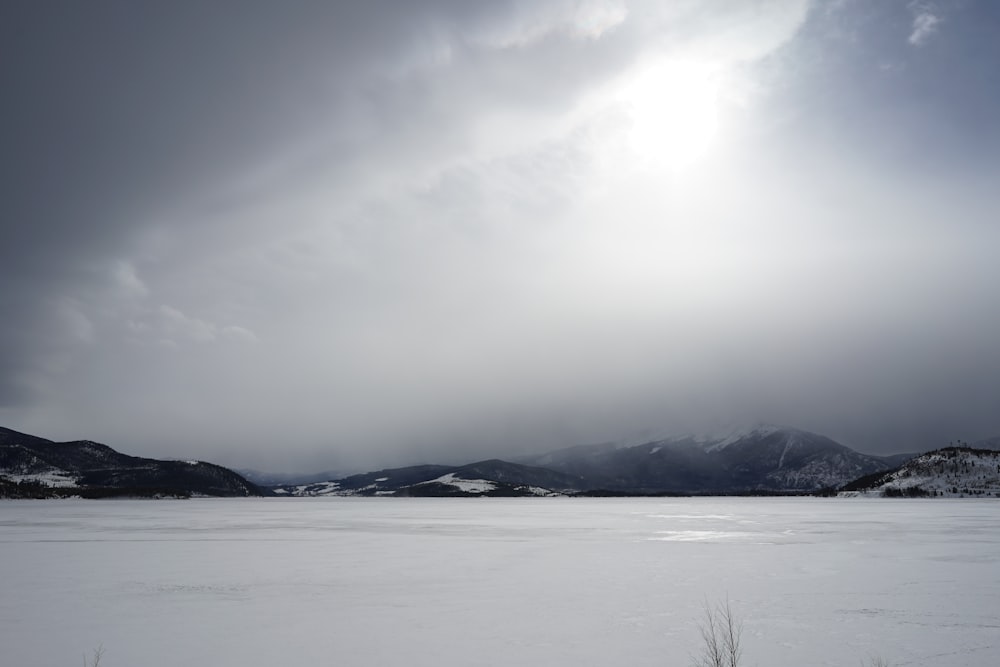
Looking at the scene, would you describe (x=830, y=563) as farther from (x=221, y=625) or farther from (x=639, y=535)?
(x=221, y=625)

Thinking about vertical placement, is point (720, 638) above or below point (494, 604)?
above

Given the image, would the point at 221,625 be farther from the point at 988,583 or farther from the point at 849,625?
the point at 988,583

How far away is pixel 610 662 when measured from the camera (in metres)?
15.6

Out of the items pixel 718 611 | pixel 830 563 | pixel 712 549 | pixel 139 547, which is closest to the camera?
pixel 718 611

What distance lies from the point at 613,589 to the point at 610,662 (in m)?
11.1

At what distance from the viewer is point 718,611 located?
21.5 m

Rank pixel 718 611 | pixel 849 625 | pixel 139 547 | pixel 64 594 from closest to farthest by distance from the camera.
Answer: pixel 849 625 < pixel 718 611 < pixel 64 594 < pixel 139 547

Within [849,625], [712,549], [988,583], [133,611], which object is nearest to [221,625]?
[133,611]

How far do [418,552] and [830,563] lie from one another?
954 inches

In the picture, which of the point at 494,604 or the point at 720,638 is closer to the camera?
the point at 720,638

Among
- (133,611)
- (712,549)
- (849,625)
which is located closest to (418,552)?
(712,549)

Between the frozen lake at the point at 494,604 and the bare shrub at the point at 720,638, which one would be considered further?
the frozen lake at the point at 494,604

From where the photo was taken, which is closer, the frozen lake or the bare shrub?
the bare shrub

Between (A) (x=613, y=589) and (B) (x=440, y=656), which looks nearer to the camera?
(B) (x=440, y=656)
